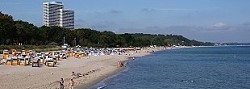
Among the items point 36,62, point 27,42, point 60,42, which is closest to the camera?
point 36,62

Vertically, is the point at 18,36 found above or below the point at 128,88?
above

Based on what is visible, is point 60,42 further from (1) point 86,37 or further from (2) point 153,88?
(2) point 153,88

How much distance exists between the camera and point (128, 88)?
31297mm

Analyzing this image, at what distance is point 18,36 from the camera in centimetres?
10244

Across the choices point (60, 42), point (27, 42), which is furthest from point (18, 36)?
point (60, 42)

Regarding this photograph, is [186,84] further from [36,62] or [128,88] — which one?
[36,62]

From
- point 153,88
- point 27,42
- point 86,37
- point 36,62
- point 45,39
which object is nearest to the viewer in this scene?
point 153,88

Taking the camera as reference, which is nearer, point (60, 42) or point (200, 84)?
point (200, 84)

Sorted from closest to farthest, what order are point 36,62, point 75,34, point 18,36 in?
point 36,62, point 18,36, point 75,34

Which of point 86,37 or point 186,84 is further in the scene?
point 86,37

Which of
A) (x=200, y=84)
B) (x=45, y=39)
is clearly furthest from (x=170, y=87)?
(x=45, y=39)

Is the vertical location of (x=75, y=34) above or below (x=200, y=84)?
above

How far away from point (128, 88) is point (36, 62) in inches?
663

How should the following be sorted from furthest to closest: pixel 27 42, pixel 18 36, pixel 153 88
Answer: pixel 27 42 → pixel 18 36 → pixel 153 88
